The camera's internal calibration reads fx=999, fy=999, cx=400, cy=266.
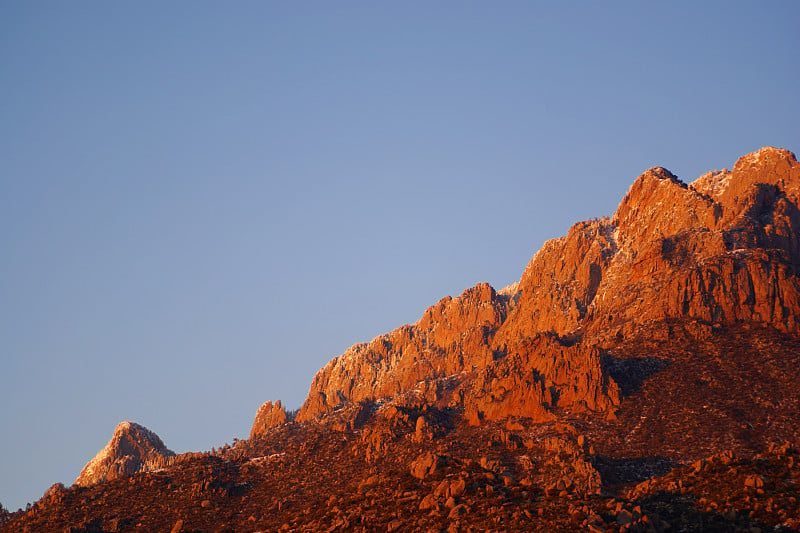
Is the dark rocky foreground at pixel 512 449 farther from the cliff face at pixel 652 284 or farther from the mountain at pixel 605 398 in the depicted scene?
the cliff face at pixel 652 284

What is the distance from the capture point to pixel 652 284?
556ft

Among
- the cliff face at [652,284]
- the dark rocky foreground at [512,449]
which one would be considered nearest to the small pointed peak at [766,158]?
the cliff face at [652,284]

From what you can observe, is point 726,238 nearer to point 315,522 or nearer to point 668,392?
point 668,392

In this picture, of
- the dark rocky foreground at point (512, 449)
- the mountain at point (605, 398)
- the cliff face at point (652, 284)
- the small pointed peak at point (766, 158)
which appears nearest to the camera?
the dark rocky foreground at point (512, 449)

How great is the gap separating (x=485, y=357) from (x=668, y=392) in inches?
2406

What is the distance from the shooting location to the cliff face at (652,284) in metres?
152

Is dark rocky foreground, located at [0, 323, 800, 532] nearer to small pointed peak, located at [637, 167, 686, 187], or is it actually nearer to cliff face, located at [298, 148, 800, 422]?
cliff face, located at [298, 148, 800, 422]

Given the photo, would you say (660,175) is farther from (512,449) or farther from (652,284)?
(512,449)

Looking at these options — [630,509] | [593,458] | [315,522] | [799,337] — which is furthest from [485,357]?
[630,509]

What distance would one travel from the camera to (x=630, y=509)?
5934cm

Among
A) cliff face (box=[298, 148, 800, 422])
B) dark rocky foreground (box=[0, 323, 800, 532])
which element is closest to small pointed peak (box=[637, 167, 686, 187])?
cliff face (box=[298, 148, 800, 422])

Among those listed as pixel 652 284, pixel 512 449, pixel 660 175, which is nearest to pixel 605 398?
pixel 512 449

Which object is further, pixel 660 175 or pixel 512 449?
pixel 660 175

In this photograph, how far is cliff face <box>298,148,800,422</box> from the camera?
152 meters
